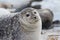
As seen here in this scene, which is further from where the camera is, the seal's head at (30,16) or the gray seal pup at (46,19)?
the gray seal pup at (46,19)

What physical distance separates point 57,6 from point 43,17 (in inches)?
133

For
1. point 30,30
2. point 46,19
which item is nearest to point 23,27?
point 30,30

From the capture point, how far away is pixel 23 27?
8.90 ft

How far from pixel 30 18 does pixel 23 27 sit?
12 cm

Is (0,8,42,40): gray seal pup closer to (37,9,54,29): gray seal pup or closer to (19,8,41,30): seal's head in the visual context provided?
(19,8,41,30): seal's head

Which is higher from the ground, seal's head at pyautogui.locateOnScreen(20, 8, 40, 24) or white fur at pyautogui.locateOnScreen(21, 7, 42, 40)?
seal's head at pyautogui.locateOnScreen(20, 8, 40, 24)

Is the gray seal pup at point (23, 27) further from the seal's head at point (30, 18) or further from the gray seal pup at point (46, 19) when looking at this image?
the gray seal pup at point (46, 19)

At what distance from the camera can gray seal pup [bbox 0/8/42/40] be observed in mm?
2693

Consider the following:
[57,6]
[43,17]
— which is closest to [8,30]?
[43,17]

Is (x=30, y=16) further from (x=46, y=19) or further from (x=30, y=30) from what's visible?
(x=46, y=19)

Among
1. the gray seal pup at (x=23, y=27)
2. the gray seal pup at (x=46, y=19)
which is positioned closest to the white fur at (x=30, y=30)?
the gray seal pup at (x=23, y=27)

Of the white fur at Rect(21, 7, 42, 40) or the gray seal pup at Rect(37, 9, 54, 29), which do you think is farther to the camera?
the gray seal pup at Rect(37, 9, 54, 29)

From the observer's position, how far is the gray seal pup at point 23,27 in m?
2.69

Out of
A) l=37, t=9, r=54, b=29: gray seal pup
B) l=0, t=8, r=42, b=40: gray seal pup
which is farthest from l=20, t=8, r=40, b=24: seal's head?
l=37, t=9, r=54, b=29: gray seal pup
